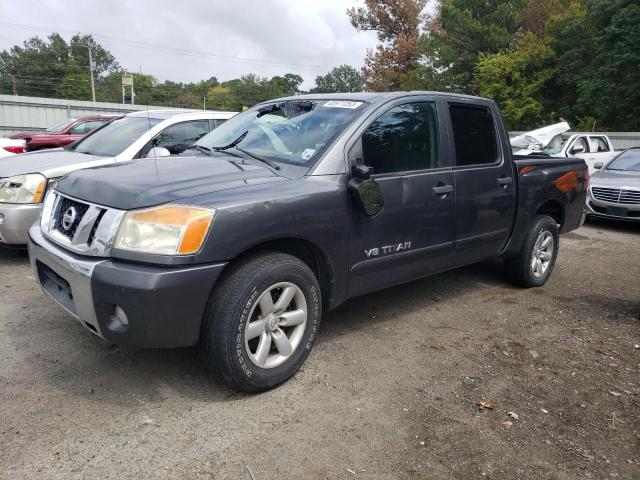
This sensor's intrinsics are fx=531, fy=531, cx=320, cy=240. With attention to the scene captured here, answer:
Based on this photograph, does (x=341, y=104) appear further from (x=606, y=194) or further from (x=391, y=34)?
(x=391, y=34)

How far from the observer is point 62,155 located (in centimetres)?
581

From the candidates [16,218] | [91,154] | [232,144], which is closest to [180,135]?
[91,154]

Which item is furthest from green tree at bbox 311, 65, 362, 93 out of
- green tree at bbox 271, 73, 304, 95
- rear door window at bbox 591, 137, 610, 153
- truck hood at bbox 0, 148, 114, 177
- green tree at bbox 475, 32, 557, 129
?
truck hood at bbox 0, 148, 114, 177

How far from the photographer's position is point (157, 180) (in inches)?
117

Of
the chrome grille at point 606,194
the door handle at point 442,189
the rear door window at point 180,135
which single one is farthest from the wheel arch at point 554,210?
the chrome grille at point 606,194

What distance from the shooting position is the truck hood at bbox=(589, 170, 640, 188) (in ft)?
30.9

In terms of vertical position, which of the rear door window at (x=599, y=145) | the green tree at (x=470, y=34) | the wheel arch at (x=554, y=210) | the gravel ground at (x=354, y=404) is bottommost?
the gravel ground at (x=354, y=404)

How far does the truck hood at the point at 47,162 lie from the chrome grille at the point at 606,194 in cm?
834

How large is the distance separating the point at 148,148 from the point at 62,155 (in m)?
0.92

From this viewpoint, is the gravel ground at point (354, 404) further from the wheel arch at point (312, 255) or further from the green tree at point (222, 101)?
the green tree at point (222, 101)

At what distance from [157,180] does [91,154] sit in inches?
135

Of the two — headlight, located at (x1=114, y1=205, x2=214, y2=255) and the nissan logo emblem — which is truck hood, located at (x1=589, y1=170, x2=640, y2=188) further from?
the nissan logo emblem

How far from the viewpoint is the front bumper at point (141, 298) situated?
2541 mm

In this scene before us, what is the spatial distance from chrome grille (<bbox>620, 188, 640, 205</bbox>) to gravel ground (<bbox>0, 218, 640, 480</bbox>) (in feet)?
18.3
